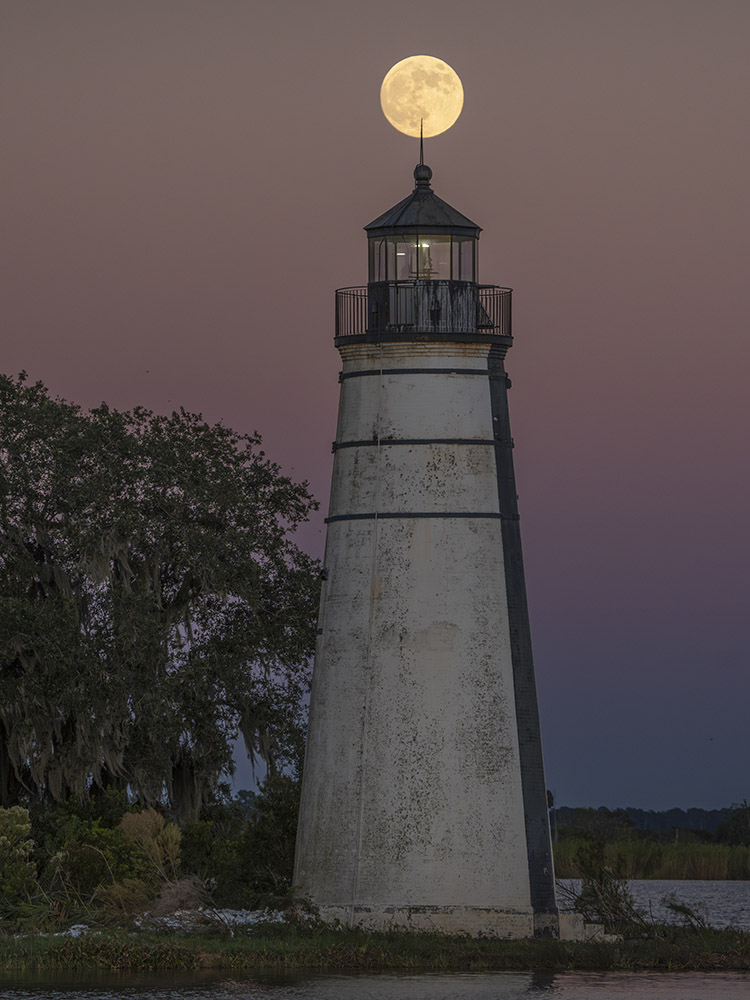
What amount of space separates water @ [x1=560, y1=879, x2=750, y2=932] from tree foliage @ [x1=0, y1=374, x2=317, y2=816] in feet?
27.4

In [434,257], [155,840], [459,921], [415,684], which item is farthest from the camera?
[434,257]

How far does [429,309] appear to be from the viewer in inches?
1261

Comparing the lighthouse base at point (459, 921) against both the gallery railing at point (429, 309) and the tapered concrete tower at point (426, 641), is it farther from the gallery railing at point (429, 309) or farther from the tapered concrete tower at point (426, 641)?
the gallery railing at point (429, 309)

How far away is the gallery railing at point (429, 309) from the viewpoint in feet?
105

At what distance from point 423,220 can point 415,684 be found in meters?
7.94

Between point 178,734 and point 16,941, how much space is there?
7034mm

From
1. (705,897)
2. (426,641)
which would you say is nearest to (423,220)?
(426,641)

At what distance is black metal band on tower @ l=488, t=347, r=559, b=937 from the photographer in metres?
30.4

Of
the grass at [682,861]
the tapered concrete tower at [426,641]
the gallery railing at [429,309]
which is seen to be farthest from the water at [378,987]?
the grass at [682,861]

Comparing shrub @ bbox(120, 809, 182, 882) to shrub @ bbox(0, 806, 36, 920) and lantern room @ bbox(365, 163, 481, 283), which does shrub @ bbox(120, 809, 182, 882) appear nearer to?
shrub @ bbox(0, 806, 36, 920)

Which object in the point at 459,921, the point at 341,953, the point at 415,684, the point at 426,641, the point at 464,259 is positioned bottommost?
the point at 341,953

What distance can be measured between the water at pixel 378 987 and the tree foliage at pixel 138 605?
7.62 metres

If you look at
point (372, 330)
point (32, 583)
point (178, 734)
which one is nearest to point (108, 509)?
point (32, 583)

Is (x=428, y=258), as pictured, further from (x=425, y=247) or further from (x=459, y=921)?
(x=459, y=921)
